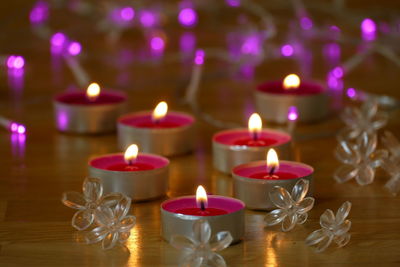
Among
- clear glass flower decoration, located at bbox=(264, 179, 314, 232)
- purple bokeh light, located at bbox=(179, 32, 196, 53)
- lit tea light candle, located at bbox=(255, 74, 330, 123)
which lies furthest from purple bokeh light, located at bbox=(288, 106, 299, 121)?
purple bokeh light, located at bbox=(179, 32, 196, 53)

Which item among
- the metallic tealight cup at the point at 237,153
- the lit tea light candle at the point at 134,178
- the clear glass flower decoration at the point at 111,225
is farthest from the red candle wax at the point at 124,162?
the clear glass flower decoration at the point at 111,225

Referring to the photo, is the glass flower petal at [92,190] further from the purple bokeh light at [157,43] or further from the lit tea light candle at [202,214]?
the purple bokeh light at [157,43]

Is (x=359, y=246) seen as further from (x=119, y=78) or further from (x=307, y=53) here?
(x=307, y=53)

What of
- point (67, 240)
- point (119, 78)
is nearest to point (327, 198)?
point (67, 240)

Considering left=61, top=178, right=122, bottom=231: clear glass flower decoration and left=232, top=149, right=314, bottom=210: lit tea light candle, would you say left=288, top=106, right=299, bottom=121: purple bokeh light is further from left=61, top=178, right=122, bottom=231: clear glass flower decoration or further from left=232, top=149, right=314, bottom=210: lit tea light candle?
left=61, top=178, right=122, bottom=231: clear glass flower decoration

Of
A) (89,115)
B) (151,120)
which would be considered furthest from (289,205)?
(89,115)

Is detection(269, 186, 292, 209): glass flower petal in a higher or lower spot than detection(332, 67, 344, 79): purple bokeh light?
lower
